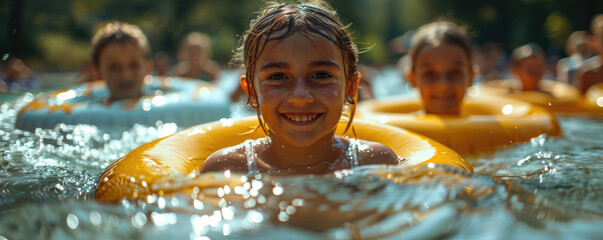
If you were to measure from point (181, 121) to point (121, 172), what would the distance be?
106 inches

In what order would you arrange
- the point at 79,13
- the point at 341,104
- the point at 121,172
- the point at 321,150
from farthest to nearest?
the point at 79,13 < the point at 321,150 < the point at 341,104 < the point at 121,172

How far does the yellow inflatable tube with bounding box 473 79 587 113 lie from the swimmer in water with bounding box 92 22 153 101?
4.15m

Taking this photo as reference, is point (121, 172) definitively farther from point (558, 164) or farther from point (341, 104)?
point (558, 164)

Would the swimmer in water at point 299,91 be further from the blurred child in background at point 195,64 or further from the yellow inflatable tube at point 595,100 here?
the blurred child in background at point 195,64

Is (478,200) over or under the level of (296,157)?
under

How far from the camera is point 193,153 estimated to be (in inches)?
111

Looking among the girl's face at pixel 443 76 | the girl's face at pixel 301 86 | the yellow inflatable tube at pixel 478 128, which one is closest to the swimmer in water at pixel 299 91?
the girl's face at pixel 301 86

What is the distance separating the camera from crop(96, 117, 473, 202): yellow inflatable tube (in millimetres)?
2012

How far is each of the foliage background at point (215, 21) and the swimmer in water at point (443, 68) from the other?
13.3 meters

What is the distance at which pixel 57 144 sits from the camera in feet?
12.5

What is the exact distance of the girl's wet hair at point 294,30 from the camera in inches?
92.9

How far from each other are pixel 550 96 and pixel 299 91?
17.1 ft

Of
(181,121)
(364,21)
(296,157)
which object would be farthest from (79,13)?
(296,157)

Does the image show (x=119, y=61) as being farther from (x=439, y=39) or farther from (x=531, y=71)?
(x=531, y=71)
